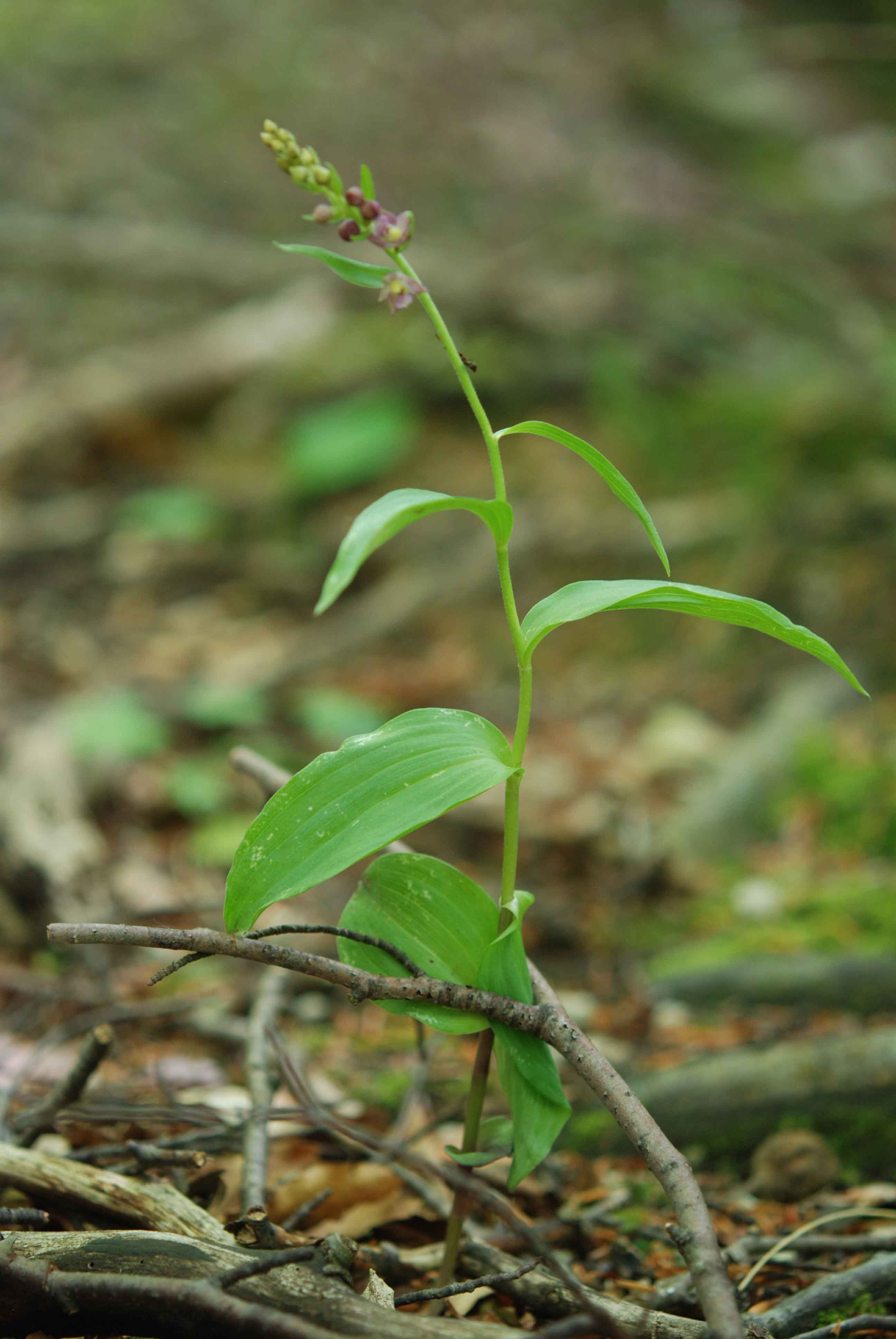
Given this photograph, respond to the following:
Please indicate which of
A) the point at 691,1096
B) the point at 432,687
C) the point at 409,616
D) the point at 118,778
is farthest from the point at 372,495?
the point at 691,1096

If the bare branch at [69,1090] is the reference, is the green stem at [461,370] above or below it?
above

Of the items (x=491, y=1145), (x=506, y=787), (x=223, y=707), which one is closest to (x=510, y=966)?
(x=506, y=787)

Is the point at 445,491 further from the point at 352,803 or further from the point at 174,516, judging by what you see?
the point at 352,803

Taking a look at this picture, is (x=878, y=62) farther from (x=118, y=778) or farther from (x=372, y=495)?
(x=118, y=778)

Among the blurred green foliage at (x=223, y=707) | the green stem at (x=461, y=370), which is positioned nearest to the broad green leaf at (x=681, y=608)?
the green stem at (x=461, y=370)

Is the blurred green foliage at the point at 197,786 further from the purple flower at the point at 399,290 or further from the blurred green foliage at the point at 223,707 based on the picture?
the purple flower at the point at 399,290

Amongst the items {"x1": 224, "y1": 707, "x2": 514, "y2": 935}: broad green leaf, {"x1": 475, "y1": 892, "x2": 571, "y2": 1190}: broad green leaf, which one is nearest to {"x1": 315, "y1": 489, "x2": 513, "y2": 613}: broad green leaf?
{"x1": 224, "y1": 707, "x2": 514, "y2": 935}: broad green leaf
